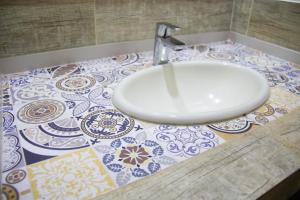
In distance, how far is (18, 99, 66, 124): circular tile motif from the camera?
62 cm

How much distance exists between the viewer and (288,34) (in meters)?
1.01

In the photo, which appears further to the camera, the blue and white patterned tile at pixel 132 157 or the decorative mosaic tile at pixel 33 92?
the decorative mosaic tile at pixel 33 92

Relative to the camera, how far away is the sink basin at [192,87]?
0.82 metres

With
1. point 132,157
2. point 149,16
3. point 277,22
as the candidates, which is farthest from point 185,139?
point 277,22

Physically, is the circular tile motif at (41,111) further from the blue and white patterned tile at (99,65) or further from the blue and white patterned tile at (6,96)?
the blue and white patterned tile at (99,65)

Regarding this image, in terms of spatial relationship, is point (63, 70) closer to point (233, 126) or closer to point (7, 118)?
point (7, 118)

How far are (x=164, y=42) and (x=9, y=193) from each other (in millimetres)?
627

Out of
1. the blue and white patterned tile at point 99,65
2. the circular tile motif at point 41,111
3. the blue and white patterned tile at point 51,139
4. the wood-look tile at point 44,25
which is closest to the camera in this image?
the blue and white patterned tile at point 51,139

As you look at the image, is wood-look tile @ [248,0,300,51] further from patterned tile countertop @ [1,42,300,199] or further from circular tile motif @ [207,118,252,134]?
circular tile motif @ [207,118,252,134]

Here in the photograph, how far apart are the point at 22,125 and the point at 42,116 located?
51mm

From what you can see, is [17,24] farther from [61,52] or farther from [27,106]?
[27,106]

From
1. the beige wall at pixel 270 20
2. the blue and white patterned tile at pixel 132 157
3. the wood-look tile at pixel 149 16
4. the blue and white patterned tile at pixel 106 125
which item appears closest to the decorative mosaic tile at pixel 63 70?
the wood-look tile at pixel 149 16

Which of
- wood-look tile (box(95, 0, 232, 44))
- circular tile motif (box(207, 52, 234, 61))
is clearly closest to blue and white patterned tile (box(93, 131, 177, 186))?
wood-look tile (box(95, 0, 232, 44))

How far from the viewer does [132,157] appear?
20.2 inches
